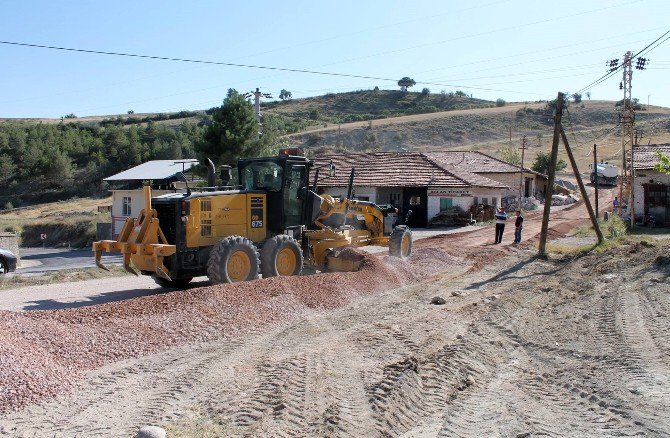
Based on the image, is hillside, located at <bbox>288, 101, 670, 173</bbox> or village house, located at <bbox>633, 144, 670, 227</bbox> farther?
hillside, located at <bbox>288, 101, 670, 173</bbox>

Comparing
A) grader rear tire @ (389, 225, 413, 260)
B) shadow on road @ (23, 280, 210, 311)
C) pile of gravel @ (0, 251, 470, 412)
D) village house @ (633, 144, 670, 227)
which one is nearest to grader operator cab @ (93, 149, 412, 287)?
shadow on road @ (23, 280, 210, 311)

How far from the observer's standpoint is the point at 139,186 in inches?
1606

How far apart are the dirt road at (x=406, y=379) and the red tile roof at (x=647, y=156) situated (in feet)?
70.8

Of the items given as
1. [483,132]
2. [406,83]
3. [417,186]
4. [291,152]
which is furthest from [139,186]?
[406,83]

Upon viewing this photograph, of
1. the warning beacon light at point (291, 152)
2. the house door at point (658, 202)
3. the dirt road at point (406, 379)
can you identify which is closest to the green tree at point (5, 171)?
the house door at point (658, 202)

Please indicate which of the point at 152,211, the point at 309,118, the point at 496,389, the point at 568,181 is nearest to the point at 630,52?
the point at 152,211

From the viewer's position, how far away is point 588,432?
20.2ft

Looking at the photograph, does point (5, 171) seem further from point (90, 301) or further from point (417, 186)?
point (90, 301)

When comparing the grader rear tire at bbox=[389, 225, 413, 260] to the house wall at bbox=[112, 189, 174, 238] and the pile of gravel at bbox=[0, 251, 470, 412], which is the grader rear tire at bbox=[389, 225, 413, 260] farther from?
the house wall at bbox=[112, 189, 174, 238]

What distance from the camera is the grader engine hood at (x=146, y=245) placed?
1297 cm

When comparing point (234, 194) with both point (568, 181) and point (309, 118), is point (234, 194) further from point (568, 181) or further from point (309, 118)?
point (309, 118)

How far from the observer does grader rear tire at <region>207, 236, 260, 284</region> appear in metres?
13.3

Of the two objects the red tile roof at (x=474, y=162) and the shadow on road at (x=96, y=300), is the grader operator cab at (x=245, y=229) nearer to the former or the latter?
the shadow on road at (x=96, y=300)

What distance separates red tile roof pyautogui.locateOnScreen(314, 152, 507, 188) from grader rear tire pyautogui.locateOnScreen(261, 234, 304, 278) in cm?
2125
